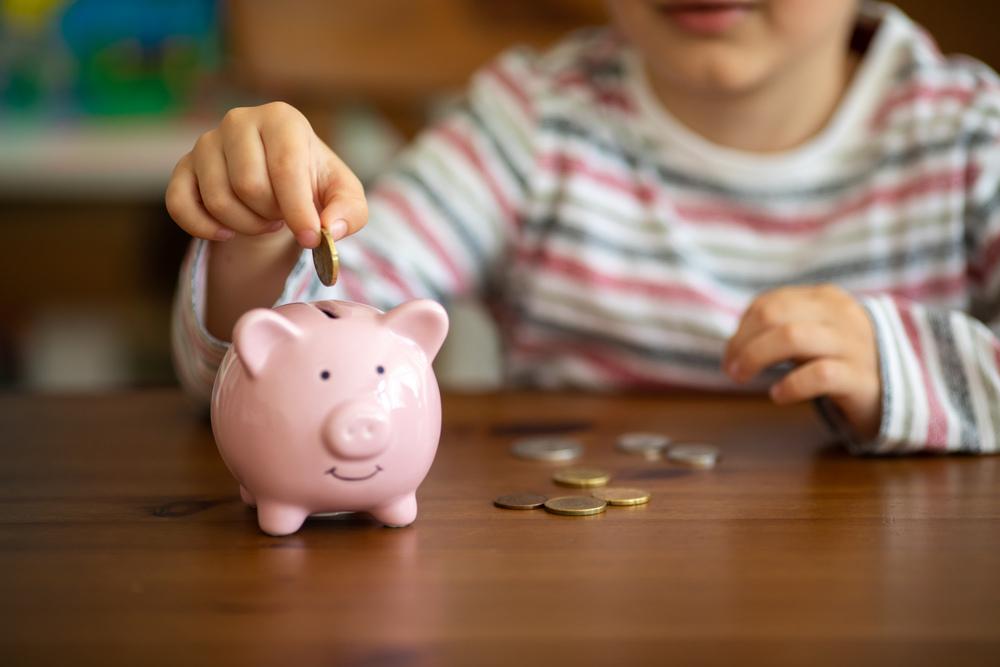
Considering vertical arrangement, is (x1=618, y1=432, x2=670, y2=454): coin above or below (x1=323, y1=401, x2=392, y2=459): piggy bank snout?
below

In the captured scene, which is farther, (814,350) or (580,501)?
(814,350)

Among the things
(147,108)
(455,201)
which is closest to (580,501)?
(455,201)

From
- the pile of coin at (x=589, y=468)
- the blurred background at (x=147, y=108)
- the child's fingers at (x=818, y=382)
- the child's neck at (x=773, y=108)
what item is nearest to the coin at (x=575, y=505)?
the pile of coin at (x=589, y=468)

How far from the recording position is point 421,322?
539mm

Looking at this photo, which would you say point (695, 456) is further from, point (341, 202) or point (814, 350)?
point (341, 202)

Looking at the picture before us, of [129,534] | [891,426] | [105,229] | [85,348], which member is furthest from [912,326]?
[85,348]

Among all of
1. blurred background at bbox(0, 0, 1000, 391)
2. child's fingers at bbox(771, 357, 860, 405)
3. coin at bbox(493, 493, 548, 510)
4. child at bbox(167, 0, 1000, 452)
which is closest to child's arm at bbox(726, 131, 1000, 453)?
child's fingers at bbox(771, 357, 860, 405)

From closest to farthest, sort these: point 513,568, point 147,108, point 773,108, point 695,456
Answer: point 513,568 < point 695,456 < point 773,108 < point 147,108

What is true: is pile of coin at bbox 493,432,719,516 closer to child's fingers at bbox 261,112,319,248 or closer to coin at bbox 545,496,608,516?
coin at bbox 545,496,608,516

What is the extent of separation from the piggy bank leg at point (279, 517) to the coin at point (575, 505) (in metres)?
0.13

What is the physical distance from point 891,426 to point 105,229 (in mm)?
2165

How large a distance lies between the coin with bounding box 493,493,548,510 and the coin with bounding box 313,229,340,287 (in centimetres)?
14

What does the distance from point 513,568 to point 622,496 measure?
0.41 feet

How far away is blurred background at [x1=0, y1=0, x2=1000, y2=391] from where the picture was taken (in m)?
1.51
